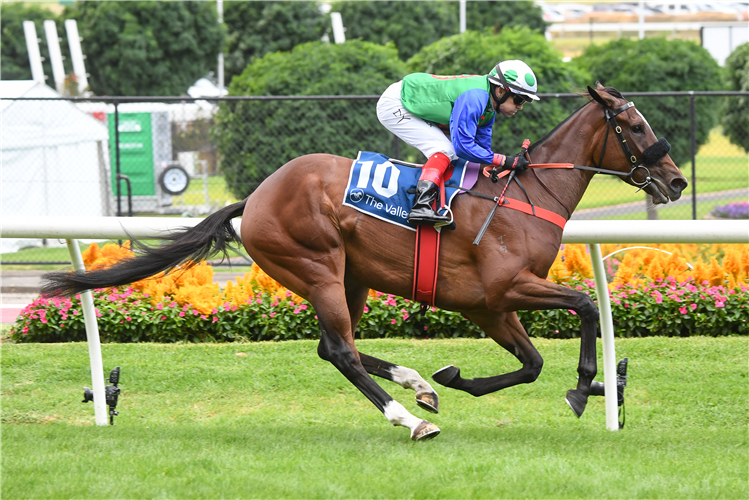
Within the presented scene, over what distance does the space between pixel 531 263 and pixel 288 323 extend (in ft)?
9.01

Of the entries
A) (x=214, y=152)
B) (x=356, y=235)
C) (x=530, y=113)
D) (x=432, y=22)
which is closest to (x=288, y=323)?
(x=356, y=235)

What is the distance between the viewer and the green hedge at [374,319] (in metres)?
6.24

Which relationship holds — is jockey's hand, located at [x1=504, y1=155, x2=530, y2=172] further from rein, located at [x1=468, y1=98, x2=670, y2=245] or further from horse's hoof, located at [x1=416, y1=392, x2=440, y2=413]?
horse's hoof, located at [x1=416, y1=392, x2=440, y2=413]

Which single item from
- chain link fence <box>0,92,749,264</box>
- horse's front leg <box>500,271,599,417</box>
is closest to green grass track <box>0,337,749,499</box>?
horse's front leg <box>500,271,599,417</box>

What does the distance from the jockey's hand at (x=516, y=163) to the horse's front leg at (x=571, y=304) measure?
0.58m

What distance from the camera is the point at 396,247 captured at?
4.21 metres

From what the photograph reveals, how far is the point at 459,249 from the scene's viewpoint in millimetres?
4188

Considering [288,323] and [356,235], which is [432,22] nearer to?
[288,323]

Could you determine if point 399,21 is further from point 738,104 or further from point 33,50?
point 738,104

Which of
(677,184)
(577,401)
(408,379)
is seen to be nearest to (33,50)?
(408,379)

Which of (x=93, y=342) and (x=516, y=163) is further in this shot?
(x=93, y=342)

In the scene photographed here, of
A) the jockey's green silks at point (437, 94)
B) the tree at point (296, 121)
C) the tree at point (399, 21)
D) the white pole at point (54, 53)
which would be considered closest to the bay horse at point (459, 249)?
the jockey's green silks at point (437, 94)

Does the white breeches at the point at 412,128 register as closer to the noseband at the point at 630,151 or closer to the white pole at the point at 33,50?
the noseband at the point at 630,151

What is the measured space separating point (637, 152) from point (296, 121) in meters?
7.87
